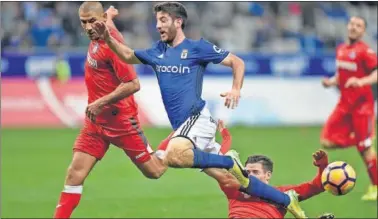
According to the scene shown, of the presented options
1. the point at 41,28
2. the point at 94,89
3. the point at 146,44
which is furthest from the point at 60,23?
the point at 94,89

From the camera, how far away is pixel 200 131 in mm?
8633

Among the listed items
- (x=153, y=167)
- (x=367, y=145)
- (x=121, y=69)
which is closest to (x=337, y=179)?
(x=153, y=167)

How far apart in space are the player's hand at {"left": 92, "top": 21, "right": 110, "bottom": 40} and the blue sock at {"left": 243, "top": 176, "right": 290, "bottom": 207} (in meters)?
1.89

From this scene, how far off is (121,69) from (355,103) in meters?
4.88

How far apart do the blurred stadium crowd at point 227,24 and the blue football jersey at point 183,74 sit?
13.3 meters

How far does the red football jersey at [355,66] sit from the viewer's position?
42.2ft

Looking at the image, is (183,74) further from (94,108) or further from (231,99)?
(94,108)

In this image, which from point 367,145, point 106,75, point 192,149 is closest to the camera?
point 192,149

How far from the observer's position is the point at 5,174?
1491 centimetres

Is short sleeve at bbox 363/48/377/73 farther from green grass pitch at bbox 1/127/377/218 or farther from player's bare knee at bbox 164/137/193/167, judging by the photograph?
player's bare knee at bbox 164/137/193/167

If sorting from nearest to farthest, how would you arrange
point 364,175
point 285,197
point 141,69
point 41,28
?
1. point 285,197
2. point 364,175
3. point 141,69
4. point 41,28

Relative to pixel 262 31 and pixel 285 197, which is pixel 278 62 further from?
pixel 285 197

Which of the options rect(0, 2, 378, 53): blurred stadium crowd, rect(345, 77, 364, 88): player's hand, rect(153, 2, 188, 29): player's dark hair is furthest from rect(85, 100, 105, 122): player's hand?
rect(0, 2, 378, 53): blurred stadium crowd

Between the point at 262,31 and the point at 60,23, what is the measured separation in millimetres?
5231
